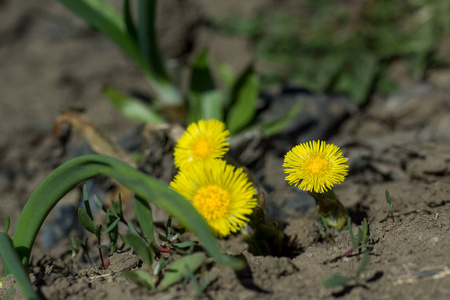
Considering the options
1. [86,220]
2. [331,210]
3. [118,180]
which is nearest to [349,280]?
[331,210]

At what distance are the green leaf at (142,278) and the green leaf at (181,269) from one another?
30 mm

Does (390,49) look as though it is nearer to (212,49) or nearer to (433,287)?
(212,49)

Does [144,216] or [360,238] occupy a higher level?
[144,216]

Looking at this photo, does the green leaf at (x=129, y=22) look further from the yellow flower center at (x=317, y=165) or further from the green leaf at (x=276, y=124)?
the yellow flower center at (x=317, y=165)

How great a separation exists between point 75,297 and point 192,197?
477 mm

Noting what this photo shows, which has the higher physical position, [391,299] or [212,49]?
[212,49]

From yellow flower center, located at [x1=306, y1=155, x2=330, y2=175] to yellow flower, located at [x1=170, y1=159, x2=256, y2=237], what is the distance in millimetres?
203

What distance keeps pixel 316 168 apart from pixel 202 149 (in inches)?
15.6

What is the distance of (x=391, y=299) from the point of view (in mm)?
1224

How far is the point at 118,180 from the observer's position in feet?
4.37

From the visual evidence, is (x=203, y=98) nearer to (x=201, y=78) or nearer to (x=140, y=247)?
(x=201, y=78)

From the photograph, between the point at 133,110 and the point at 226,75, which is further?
the point at 226,75

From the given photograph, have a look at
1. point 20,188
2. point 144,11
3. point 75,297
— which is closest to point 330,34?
point 144,11

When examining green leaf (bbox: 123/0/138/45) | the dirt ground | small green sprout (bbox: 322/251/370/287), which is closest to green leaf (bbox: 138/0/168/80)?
green leaf (bbox: 123/0/138/45)
